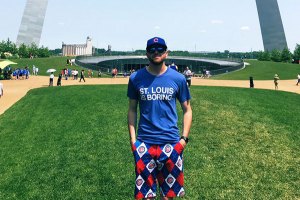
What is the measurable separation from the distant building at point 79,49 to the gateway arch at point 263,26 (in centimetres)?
4473

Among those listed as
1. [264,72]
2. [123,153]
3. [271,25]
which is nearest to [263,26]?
[271,25]

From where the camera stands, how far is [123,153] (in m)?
9.20

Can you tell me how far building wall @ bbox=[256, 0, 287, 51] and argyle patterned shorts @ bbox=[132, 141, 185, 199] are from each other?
81.9 metres

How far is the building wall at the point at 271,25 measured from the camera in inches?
3145

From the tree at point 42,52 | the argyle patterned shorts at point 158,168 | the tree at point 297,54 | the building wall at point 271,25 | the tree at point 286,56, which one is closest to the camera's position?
the argyle patterned shorts at point 158,168

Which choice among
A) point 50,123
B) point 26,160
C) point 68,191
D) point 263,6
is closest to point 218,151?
point 68,191

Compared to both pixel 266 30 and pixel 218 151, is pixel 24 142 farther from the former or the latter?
pixel 266 30

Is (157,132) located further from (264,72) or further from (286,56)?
(286,56)

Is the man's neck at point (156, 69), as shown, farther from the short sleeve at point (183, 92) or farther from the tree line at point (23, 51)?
the tree line at point (23, 51)

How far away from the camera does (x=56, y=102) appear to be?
18062 millimetres

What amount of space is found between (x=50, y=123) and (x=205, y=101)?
704 centimetres

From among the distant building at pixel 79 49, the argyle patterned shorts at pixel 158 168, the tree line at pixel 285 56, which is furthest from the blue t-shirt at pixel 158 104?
the distant building at pixel 79 49

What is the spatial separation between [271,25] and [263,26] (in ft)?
5.75

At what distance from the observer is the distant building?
130750 millimetres
